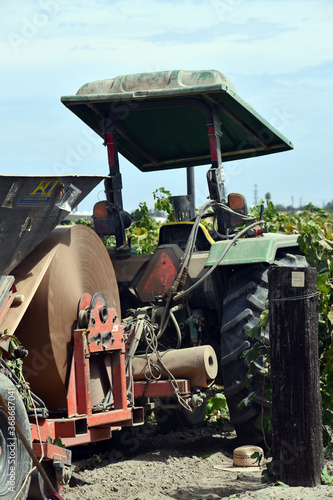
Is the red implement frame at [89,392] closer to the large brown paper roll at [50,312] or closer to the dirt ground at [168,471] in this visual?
the large brown paper roll at [50,312]

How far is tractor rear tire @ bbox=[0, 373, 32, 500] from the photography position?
15.5ft

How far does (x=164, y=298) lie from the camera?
7.10 m

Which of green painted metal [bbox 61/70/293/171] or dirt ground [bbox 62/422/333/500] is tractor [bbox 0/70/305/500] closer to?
green painted metal [bbox 61/70/293/171]

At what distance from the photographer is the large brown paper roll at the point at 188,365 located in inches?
257

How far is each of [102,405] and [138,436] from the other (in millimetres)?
1498

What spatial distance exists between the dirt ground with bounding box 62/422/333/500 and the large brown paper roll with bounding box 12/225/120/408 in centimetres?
76

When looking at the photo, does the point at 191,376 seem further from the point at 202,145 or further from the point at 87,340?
the point at 202,145

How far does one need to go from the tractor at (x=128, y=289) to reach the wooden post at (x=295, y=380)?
120cm

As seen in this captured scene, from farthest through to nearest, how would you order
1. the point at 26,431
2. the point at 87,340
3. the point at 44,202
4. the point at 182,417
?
the point at 182,417, the point at 87,340, the point at 44,202, the point at 26,431

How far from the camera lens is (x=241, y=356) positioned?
6.49 m

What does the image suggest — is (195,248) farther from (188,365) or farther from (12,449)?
(12,449)

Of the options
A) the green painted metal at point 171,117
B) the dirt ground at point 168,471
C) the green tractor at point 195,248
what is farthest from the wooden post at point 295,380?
the green painted metal at point 171,117

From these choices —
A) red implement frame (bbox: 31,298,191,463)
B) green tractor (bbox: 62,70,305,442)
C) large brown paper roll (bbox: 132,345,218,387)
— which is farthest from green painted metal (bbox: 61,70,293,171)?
large brown paper roll (bbox: 132,345,218,387)

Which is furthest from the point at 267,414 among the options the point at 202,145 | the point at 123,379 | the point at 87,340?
the point at 202,145
